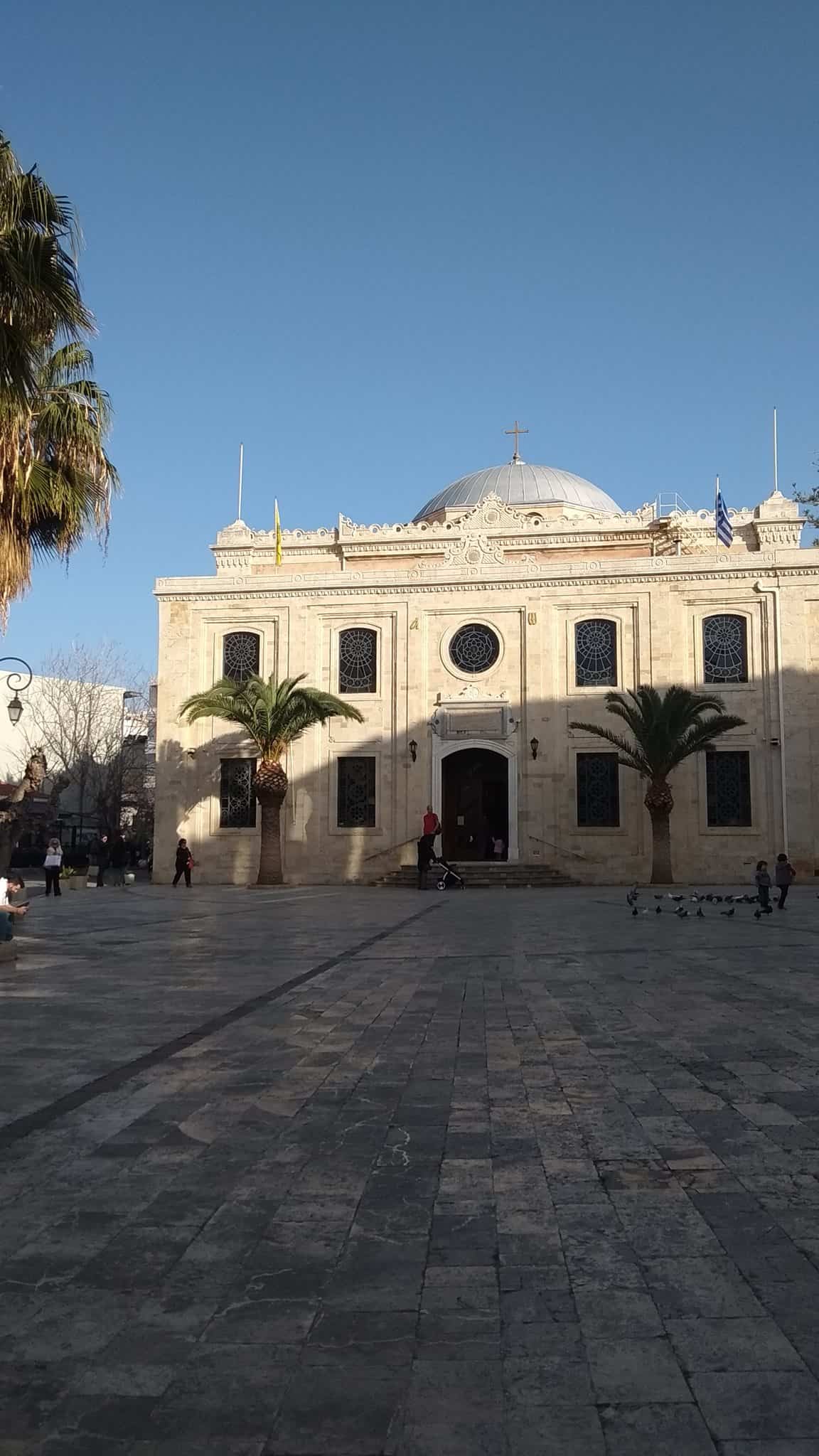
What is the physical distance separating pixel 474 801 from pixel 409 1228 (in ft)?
103

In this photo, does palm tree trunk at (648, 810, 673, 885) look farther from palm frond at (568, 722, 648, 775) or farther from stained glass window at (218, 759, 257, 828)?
stained glass window at (218, 759, 257, 828)

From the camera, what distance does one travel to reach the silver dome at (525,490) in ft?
137

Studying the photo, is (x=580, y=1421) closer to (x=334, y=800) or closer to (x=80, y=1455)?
(x=80, y=1455)

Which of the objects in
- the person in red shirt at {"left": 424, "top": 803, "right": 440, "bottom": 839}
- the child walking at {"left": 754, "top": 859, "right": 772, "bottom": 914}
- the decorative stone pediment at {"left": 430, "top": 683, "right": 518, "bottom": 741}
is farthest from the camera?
the decorative stone pediment at {"left": 430, "top": 683, "right": 518, "bottom": 741}

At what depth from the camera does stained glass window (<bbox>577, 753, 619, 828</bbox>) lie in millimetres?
31250

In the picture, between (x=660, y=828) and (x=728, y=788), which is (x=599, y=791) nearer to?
(x=660, y=828)

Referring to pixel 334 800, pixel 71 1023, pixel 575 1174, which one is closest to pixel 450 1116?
pixel 575 1174

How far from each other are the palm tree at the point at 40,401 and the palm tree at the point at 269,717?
14610 mm

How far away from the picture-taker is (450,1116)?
510 cm

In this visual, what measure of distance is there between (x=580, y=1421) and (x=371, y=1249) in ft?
3.72

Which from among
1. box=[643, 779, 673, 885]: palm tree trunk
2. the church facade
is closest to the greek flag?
the church facade

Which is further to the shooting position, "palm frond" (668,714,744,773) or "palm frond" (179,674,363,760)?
"palm frond" (179,674,363,760)

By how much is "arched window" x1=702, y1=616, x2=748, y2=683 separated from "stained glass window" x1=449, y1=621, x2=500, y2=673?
5.91 metres

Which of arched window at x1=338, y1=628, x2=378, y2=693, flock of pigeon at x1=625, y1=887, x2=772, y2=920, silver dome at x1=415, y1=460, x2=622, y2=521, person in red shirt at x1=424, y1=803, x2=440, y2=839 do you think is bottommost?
flock of pigeon at x1=625, y1=887, x2=772, y2=920
